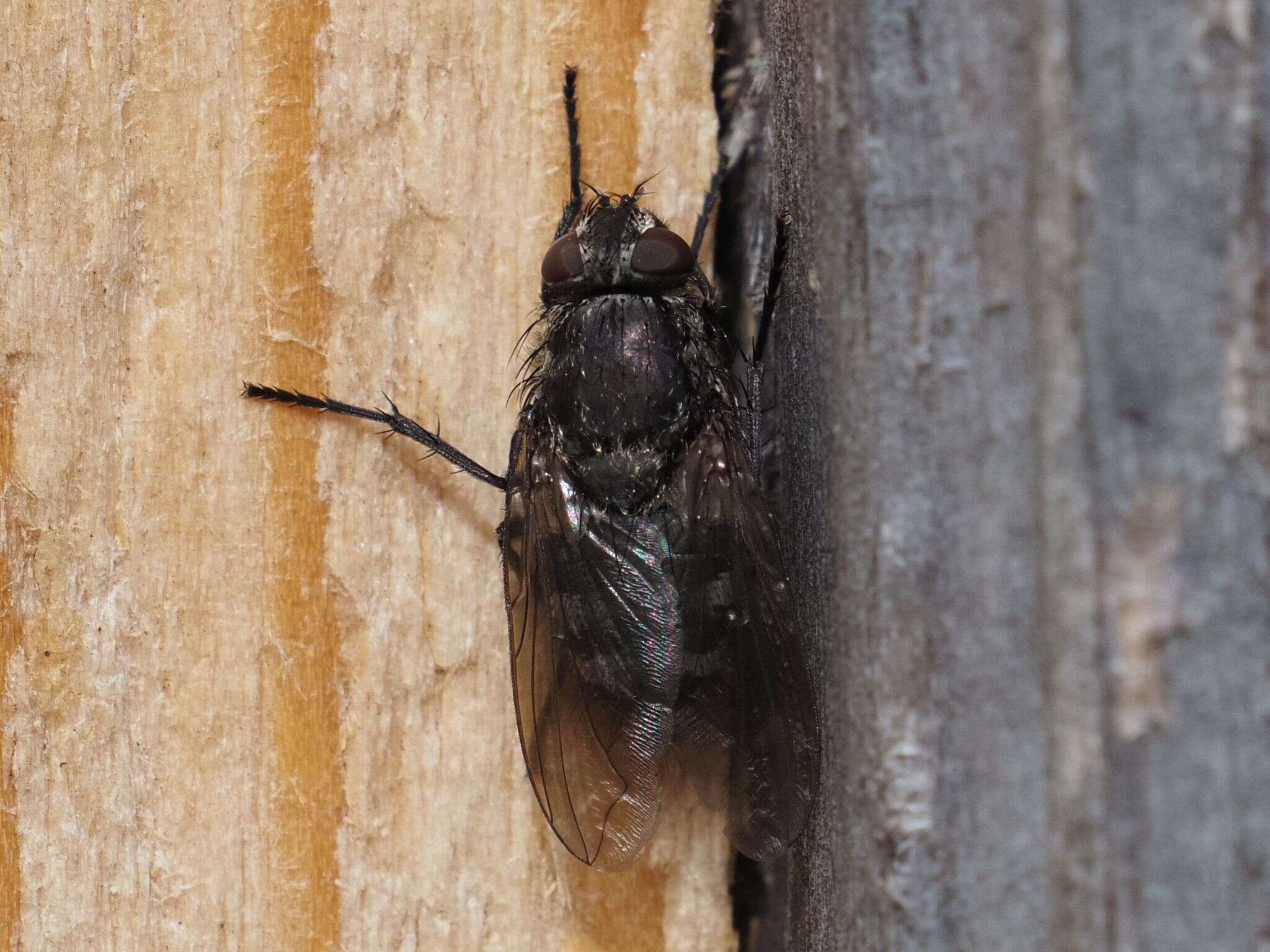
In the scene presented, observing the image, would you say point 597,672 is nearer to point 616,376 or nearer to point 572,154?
point 616,376

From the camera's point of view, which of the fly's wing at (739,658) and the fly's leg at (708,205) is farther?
the fly's leg at (708,205)

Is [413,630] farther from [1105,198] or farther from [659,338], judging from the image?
[1105,198]

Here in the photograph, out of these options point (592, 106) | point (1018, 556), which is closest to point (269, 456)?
point (592, 106)

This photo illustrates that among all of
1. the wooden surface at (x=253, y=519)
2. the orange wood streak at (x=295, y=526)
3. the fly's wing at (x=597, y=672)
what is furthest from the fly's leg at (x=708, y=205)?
the orange wood streak at (x=295, y=526)

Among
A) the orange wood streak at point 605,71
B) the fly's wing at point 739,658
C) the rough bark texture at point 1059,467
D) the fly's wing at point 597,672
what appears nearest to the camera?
the rough bark texture at point 1059,467

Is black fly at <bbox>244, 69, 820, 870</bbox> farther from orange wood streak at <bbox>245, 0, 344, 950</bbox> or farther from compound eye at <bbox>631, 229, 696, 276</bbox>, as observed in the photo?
orange wood streak at <bbox>245, 0, 344, 950</bbox>

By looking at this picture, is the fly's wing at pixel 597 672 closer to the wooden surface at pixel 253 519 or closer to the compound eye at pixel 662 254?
the wooden surface at pixel 253 519

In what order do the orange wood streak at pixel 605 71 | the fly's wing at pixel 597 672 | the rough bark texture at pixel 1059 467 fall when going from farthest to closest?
the orange wood streak at pixel 605 71, the fly's wing at pixel 597 672, the rough bark texture at pixel 1059 467

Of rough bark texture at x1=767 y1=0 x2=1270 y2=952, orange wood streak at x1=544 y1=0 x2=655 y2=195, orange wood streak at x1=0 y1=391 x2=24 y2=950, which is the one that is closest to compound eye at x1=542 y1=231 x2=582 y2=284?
orange wood streak at x1=544 y1=0 x2=655 y2=195
